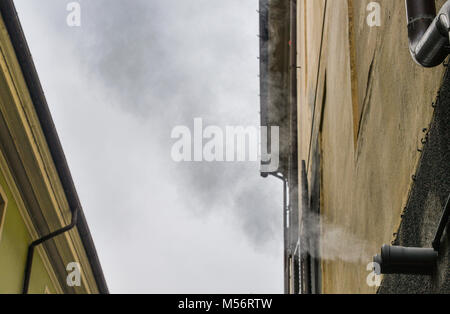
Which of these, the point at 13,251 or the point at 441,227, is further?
the point at 13,251

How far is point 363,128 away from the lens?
4.89m

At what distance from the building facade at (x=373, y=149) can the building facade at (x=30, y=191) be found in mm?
3112

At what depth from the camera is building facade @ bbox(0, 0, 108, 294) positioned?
7645mm

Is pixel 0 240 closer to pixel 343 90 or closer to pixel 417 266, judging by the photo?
pixel 343 90

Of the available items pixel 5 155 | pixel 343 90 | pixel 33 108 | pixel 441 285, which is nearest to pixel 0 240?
pixel 5 155

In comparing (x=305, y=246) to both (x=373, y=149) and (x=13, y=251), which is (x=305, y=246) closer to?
(x=13, y=251)

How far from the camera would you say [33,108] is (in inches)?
328

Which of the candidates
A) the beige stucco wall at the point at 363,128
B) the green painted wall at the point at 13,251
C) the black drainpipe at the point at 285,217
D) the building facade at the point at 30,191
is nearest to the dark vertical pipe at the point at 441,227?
the beige stucco wall at the point at 363,128

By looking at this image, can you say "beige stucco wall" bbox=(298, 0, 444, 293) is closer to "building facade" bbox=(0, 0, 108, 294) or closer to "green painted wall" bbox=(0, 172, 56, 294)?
"building facade" bbox=(0, 0, 108, 294)

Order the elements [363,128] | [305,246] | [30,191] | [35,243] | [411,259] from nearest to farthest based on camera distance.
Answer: [411,259] < [363,128] < [30,191] < [35,243] < [305,246]

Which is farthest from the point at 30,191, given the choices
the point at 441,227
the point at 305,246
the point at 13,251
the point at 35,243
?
the point at 441,227

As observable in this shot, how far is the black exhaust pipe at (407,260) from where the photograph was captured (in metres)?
2.73

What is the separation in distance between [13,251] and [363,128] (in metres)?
5.38
